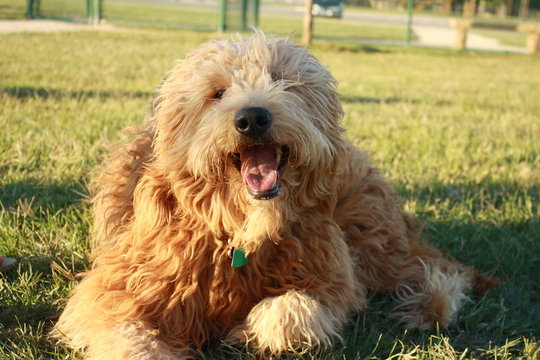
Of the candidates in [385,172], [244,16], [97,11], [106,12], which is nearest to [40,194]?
[385,172]

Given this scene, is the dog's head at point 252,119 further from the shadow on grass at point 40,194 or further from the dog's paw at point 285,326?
the shadow on grass at point 40,194

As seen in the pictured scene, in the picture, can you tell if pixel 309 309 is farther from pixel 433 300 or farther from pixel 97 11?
pixel 97 11

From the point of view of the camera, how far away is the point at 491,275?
13.5 ft

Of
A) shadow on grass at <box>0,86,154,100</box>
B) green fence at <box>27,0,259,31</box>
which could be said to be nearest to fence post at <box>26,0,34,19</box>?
green fence at <box>27,0,259,31</box>

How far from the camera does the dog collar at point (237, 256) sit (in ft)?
9.71

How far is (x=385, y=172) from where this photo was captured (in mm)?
5688

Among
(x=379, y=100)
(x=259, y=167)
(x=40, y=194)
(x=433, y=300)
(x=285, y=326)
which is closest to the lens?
(x=259, y=167)

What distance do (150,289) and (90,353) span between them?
0.37 metres

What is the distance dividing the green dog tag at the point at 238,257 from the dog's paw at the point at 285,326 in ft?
0.75

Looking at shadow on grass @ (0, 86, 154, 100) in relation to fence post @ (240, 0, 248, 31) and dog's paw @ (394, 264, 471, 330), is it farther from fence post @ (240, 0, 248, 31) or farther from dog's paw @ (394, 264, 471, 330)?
fence post @ (240, 0, 248, 31)

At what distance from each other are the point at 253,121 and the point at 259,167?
23cm

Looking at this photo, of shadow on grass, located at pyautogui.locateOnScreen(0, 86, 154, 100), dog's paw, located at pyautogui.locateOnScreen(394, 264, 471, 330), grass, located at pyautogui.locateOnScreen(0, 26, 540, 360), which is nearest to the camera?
grass, located at pyautogui.locateOnScreen(0, 26, 540, 360)

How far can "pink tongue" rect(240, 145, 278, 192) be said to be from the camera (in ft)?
9.07

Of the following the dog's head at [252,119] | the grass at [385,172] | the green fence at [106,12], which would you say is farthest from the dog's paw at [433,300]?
the green fence at [106,12]
